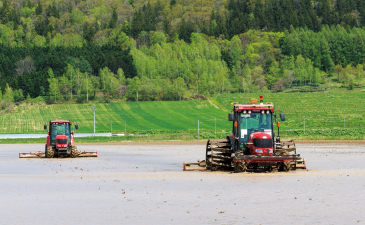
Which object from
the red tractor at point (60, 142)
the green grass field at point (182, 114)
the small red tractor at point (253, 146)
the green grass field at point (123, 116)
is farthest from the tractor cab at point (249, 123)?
the green grass field at point (123, 116)

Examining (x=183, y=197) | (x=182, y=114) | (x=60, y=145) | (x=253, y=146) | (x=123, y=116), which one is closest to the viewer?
(x=183, y=197)

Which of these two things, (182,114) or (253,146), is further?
(182,114)

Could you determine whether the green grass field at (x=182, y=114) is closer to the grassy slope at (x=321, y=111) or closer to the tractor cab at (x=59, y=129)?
the grassy slope at (x=321, y=111)

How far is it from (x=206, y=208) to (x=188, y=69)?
186m

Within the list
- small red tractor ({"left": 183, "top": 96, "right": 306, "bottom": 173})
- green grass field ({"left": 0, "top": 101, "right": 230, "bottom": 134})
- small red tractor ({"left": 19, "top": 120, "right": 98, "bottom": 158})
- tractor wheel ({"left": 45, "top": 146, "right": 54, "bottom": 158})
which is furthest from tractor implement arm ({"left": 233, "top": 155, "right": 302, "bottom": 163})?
green grass field ({"left": 0, "top": 101, "right": 230, "bottom": 134})

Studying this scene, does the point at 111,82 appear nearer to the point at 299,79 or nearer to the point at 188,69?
the point at 188,69

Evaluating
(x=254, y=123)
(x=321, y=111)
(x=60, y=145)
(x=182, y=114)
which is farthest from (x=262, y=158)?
(x=182, y=114)

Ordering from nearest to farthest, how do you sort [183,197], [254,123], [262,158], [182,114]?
[183,197]
[262,158]
[254,123]
[182,114]

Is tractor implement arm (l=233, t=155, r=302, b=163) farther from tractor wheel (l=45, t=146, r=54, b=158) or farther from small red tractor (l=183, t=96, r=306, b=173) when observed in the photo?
tractor wheel (l=45, t=146, r=54, b=158)

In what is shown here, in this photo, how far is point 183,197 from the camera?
49.8ft

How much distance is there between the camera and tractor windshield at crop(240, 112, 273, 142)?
22.9m

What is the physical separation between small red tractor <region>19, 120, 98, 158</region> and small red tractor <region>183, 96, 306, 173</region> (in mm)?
13241

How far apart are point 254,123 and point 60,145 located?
16.0 m

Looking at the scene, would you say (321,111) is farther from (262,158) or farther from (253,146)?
(262,158)
